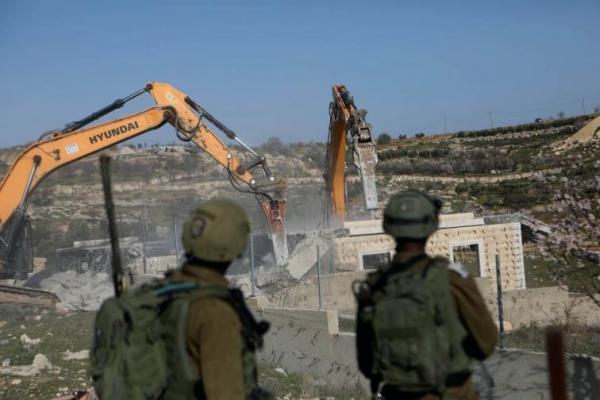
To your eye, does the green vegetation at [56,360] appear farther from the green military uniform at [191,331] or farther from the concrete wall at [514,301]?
the green military uniform at [191,331]

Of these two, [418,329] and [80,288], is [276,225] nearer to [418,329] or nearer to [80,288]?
[80,288]

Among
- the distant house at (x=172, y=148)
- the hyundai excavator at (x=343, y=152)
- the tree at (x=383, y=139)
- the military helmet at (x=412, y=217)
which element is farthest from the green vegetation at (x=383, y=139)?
the military helmet at (x=412, y=217)

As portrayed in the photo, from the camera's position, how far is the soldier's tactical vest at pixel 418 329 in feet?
11.5

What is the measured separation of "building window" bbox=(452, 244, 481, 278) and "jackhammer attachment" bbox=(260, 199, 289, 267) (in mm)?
4366

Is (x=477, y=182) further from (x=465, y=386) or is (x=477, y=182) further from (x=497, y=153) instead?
(x=465, y=386)

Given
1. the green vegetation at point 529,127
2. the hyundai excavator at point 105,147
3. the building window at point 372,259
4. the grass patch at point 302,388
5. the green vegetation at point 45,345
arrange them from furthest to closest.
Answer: the green vegetation at point 529,127 → the building window at point 372,259 → the hyundai excavator at point 105,147 → the green vegetation at point 45,345 → the grass patch at point 302,388

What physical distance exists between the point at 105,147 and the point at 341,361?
10.9 meters

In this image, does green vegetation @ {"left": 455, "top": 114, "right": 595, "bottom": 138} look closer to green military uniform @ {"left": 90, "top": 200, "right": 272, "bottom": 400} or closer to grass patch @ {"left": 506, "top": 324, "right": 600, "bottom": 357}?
grass patch @ {"left": 506, "top": 324, "right": 600, "bottom": 357}

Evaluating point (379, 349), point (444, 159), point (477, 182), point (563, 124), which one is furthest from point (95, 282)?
point (563, 124)

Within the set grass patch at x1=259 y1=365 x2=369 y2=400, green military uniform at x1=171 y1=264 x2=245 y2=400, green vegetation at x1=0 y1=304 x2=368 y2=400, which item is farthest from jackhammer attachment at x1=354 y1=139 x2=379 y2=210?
green military uniform at x1=171 y1=264 x2=245 y2=400

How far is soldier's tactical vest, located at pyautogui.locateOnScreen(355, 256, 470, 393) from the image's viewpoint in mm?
3494

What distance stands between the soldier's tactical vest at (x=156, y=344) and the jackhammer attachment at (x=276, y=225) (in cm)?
1646

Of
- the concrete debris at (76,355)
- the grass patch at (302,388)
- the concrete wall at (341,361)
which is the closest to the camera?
the concrete wall at (341,361)

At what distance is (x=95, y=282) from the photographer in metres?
20.7
